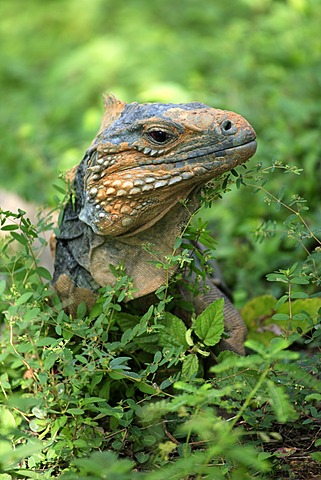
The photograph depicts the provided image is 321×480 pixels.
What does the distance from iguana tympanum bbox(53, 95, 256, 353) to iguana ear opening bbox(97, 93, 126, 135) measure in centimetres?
1

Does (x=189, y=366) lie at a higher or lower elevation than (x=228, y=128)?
lower

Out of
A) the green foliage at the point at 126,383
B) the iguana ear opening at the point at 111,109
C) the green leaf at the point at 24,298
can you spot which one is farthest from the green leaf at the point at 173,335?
the iguana ear opening at the point at 111,109

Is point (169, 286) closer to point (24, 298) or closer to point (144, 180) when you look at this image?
point (144, 180)

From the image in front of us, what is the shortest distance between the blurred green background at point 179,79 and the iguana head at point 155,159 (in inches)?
68.1

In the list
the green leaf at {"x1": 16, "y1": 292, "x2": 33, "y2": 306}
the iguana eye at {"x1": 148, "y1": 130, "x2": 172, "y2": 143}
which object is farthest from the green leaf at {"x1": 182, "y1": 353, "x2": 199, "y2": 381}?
the iguana eye at {"x1": 148, "y1": 130, "x2": 172, "y2": 143}

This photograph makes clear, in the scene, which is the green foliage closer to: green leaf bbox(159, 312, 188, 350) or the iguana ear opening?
green leaf bbox(159, 312, 188, 350)

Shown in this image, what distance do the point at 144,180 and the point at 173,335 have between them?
936 millimetres

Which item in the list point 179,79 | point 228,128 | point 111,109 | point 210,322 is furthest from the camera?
point 179,79

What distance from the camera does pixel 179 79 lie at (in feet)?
40.5

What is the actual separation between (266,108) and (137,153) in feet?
18.3

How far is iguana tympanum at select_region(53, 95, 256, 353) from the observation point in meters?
4.72

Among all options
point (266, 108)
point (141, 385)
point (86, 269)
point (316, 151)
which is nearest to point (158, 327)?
point (141, 385)

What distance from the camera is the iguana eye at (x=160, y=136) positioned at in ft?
15.9

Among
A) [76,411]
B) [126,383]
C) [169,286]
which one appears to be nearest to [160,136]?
[169,286]
